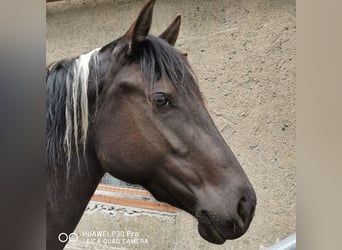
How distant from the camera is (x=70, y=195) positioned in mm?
2312

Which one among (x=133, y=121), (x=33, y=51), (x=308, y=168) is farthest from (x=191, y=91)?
(x=33, y=51)

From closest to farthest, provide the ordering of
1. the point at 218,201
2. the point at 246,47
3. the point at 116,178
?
the point at 218,201, the point at 116,178, the point at 246,47

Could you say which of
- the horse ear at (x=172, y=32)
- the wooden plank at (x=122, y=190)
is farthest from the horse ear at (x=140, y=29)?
the wooden plank at (x=122, y=190)

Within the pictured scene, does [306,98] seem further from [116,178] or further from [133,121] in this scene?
[116,178]

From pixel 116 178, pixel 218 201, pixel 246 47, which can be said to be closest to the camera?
pixel 218 201

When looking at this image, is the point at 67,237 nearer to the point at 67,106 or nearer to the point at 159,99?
the point at 67,106

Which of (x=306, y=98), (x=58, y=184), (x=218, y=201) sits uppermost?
(x=306, y=98)

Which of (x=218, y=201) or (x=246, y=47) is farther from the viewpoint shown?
(x=246, y=47)

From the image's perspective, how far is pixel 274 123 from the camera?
2.42 meters

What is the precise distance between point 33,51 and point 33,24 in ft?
0.46

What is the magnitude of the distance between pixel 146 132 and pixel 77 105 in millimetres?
363

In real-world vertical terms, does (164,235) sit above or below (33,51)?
below

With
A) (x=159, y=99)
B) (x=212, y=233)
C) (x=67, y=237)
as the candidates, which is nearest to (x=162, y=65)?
(x=159, y=99)

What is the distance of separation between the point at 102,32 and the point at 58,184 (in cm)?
85
